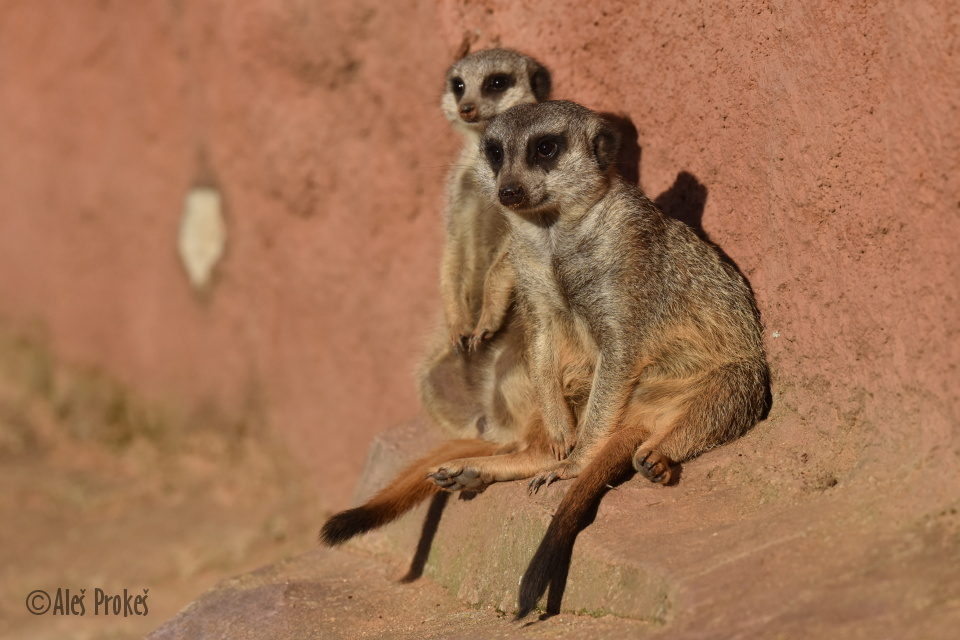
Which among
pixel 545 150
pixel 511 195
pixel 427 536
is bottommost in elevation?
pixel 427 536

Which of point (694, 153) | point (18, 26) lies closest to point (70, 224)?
point (18, 26)

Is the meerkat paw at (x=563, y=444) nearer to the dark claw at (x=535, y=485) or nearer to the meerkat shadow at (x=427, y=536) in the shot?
the dark claw at (x=535, y=485)

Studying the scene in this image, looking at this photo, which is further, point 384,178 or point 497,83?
point 384,178

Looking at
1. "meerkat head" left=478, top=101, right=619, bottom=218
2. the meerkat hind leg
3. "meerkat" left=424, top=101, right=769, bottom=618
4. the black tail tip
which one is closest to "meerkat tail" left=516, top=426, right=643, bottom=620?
"meerkat" left=424, top=101, right=769, bottom=618

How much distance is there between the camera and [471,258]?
338 cm

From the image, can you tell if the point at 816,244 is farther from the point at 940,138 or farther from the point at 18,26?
the point at 18,26

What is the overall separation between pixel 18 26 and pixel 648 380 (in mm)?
4358

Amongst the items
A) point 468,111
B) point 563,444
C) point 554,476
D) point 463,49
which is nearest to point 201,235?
point 463,49

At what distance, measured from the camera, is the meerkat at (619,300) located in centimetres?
271

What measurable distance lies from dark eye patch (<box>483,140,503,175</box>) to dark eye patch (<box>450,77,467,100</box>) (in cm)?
60

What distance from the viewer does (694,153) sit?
9.89 ft

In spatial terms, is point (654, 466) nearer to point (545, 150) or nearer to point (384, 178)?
point (545, 150)

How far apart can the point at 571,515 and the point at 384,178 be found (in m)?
2.19

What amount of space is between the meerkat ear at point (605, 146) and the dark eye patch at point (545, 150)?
0.27ft
